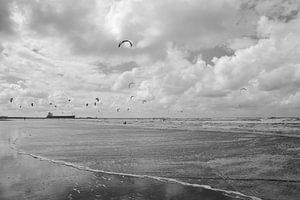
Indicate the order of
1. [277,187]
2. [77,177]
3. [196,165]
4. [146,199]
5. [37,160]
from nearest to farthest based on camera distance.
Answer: [146,199], [277,187], [77,177], [196,165], [37,160]

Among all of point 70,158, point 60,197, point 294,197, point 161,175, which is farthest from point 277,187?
point 70,158

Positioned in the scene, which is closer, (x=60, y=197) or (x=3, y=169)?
(x=60, y=197)

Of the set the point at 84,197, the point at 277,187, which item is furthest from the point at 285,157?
the point at 84,197

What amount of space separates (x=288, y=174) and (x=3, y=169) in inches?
553

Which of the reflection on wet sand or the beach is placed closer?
the reflection on wet sand

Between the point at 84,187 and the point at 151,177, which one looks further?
the point at 151,177

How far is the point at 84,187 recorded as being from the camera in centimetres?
1165

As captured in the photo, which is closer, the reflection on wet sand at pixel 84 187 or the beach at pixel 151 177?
the reflection on wet sand at pixel 84 187

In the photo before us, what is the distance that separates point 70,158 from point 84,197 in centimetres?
976

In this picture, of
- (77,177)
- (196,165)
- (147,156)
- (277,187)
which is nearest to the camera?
(277,187)

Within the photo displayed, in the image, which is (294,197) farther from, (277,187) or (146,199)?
(146,199)

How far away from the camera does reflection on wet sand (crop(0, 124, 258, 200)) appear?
10.3 meters

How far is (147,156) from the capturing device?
66.5ft

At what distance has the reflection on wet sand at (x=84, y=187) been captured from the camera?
10320 millimetres
